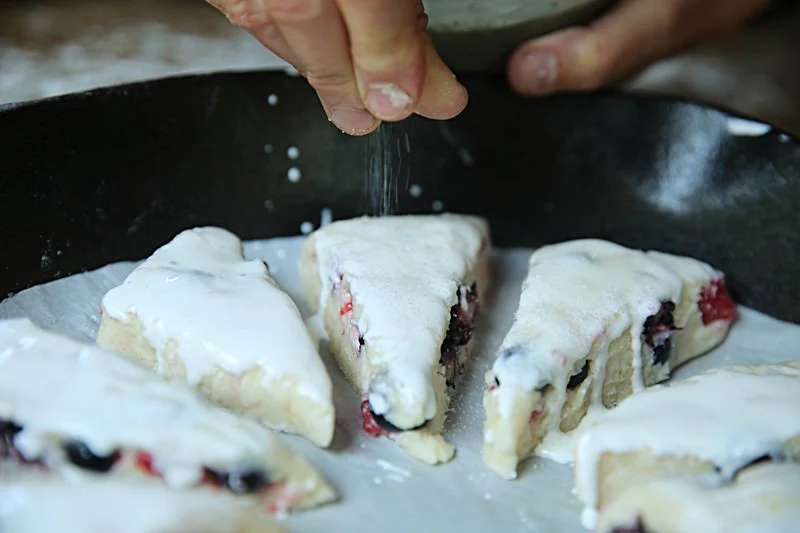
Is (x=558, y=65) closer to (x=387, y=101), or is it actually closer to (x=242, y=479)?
(x=387, y=101)

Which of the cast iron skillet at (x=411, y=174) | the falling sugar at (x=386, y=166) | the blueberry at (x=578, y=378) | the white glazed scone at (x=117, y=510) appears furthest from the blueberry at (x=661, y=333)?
the white glazed scone at (x=117, y=510)

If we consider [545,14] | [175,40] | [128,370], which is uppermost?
[545,14]

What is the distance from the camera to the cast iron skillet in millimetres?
1309

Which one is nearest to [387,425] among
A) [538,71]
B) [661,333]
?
[661,333]

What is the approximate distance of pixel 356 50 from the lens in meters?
0.96

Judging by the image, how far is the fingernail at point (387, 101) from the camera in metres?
0.99

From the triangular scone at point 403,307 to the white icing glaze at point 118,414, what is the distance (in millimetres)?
174

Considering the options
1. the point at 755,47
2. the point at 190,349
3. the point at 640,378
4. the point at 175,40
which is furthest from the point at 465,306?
the point at 755,47

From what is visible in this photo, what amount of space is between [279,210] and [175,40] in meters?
0.81

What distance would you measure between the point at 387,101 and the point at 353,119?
7 centimetres

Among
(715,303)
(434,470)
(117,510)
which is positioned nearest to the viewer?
(117,510)

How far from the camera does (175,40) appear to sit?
2.10 meters

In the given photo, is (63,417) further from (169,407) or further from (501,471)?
(501,471)

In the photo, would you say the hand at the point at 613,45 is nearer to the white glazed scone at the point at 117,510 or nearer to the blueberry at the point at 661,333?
the blueberry at the point at 661,333
